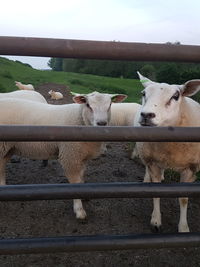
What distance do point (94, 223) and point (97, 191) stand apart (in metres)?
2.41

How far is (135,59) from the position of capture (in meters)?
1.55

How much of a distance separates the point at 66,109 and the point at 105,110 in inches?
29.6

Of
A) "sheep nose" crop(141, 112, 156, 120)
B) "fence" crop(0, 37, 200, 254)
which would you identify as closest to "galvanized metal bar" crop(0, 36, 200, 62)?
"fence" crop(0, 37, 200, 254)

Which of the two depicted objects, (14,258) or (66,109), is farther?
(66,109)

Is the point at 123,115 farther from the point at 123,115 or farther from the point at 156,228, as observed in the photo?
the point at 156,228

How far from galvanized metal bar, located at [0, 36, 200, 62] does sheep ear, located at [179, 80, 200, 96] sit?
69.7 inches

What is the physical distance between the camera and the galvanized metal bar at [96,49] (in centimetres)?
147

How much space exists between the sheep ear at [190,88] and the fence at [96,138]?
1.74m

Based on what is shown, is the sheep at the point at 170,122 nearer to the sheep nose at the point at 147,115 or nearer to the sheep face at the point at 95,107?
the sheep nose at the point at 147,115

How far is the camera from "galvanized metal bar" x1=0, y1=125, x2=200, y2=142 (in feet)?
5.14

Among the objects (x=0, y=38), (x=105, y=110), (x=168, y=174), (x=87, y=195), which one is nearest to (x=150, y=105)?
(x=105, y=110)

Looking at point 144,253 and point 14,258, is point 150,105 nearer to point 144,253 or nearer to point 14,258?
point 144,253

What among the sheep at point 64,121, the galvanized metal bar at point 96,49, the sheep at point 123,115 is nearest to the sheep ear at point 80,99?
the sheep at point 64,121

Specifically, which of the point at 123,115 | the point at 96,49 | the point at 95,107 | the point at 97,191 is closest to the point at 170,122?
the point at 95,107
